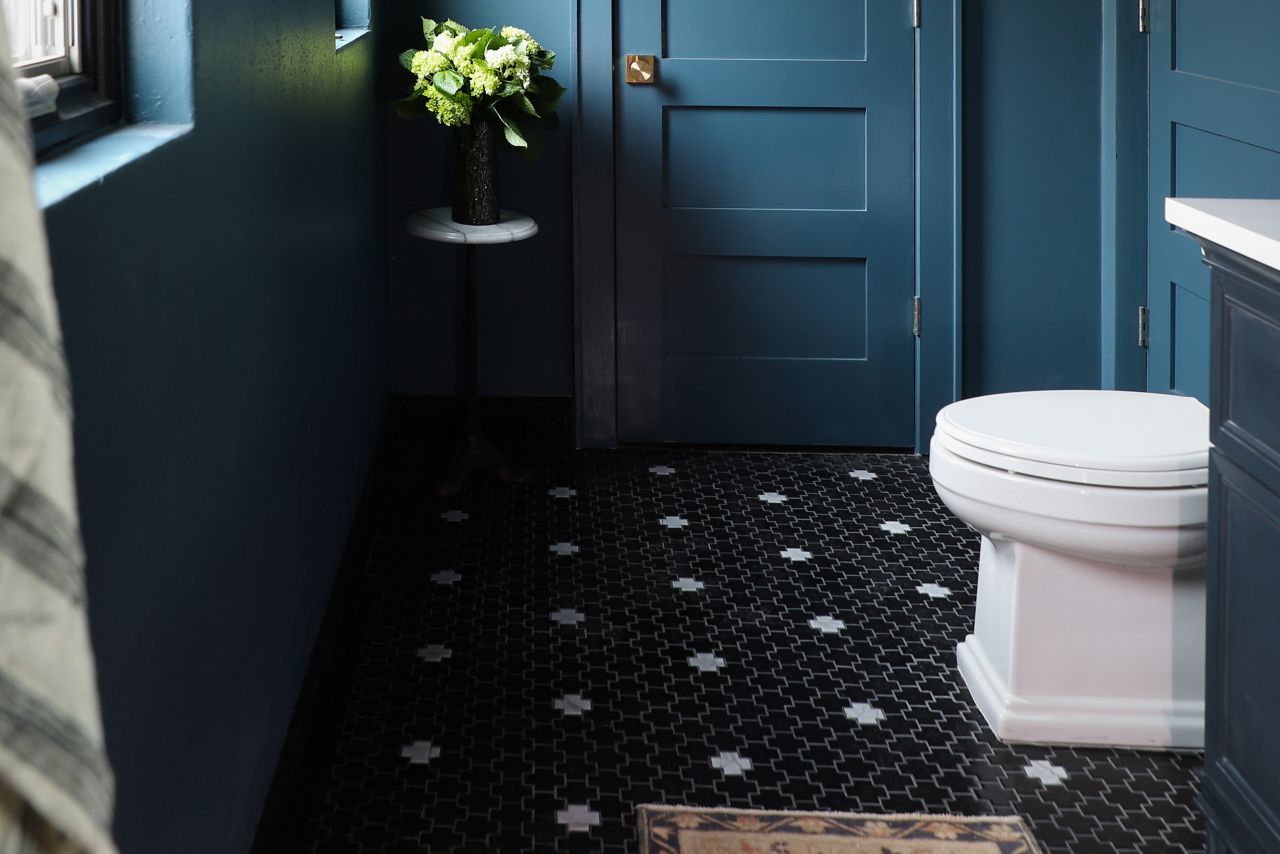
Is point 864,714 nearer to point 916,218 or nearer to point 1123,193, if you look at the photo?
point 916,218

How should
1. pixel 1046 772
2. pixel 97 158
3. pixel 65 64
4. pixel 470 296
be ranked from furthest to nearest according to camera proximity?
pixel 470 296 < pixel 1046 772 < pixel 65 64 < pixel 97 158

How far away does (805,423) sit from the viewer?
12.7ft

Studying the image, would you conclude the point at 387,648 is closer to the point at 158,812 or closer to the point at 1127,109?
the point at 158,812

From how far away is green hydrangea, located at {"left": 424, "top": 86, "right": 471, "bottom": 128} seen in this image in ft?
10.8

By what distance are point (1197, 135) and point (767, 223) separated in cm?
105

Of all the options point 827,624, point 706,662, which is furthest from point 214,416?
point 827,624

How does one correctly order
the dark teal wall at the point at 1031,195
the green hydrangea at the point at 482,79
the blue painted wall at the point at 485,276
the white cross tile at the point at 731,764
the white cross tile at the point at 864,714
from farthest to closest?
the blue painted wall at the point at 485,276, the dark teal wall at the point at 1031,195, the green hydrangea at the point at 482,79, the white cross tile at the point at 864,714, the white cross tile at the point at 731,764

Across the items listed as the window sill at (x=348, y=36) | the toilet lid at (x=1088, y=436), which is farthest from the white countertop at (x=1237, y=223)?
the window sill at (x=348, y=36)

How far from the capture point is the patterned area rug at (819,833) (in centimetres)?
197

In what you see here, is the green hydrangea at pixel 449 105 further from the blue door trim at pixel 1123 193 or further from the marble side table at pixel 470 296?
the blue door trim at pixel 1123 193

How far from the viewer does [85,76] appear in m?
1.48

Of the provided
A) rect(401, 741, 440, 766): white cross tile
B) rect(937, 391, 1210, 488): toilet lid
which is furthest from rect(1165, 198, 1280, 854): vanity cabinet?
rect(401, 741, 440, 766): white cross tile

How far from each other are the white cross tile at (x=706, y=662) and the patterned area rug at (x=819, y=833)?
0.49 m

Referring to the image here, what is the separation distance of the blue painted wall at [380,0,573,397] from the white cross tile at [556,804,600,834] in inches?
77.8
